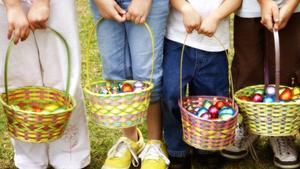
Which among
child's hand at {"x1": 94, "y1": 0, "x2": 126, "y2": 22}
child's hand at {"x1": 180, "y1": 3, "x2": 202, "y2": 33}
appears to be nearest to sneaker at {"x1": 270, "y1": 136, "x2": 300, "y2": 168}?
child's hand at {"x1": 180, "y1": 3, "x2": 202, "y2": 33}

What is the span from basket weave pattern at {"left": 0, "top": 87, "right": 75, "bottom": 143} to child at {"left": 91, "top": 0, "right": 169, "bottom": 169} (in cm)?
34

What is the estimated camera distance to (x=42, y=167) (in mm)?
3230

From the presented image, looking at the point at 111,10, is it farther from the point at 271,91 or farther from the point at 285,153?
the point at 285,153

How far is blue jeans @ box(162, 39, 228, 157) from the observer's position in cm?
315

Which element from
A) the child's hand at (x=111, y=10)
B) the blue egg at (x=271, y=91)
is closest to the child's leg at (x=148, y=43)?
the child's hand at (x=111, y=10)

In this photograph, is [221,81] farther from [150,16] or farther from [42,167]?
[42,167]

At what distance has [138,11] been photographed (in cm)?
294

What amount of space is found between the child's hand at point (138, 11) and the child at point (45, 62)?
271 mm

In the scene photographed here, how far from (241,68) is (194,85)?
0.86ft

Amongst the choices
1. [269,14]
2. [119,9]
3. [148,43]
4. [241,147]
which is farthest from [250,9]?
[241,147]

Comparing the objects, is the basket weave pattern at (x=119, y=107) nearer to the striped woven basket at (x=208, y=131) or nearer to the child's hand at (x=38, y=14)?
the striped woven basket at (x=208, y=131)

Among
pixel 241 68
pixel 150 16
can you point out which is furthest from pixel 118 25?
pixel 241 68

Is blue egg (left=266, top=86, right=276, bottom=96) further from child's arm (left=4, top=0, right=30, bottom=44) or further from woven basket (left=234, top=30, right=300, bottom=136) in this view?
child's arm (left=4, top=0, right=30, bottom=44)

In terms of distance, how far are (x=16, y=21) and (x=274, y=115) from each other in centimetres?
120
